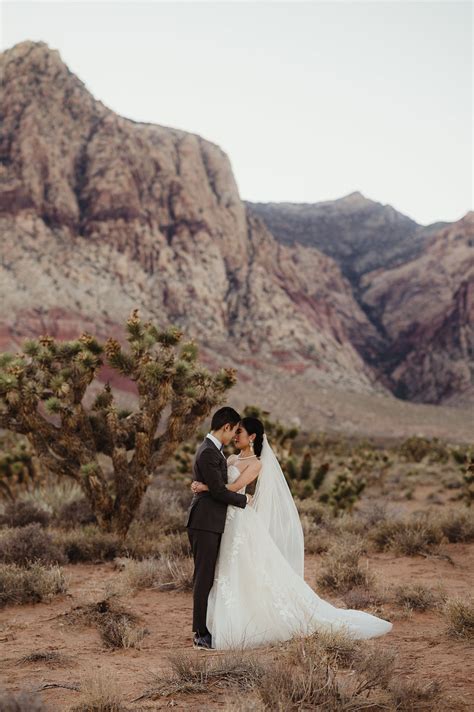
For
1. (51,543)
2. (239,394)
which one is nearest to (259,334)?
(239,394)

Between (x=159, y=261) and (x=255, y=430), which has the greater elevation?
(x=159, y=261)

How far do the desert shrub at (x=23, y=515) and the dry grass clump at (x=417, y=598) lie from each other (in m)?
6.95

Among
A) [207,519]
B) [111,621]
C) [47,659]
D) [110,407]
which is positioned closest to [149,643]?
[111,621]

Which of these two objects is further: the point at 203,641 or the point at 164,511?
the point at 164,511

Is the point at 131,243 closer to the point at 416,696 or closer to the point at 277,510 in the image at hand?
the point at 277,510

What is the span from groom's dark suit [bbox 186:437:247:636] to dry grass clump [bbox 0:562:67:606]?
2.26m

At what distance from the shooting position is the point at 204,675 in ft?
13.7

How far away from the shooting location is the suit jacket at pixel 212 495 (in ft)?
17.7

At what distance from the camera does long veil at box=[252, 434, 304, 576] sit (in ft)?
19.3

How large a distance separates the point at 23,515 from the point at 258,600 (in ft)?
23.6

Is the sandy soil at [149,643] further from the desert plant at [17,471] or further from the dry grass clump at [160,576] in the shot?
the desert plant at [17,471]

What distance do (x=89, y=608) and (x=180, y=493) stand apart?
7621 millimetres

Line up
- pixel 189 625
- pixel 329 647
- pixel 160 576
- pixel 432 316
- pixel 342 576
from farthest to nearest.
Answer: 1. pixel 432 316
2. pixel 160 576
3. pixel 342 576
4. pixel 189 625
5. pixel 329 647

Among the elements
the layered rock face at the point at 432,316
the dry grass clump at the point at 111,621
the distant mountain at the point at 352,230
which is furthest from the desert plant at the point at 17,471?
the distant mountain at the point at 352,230
